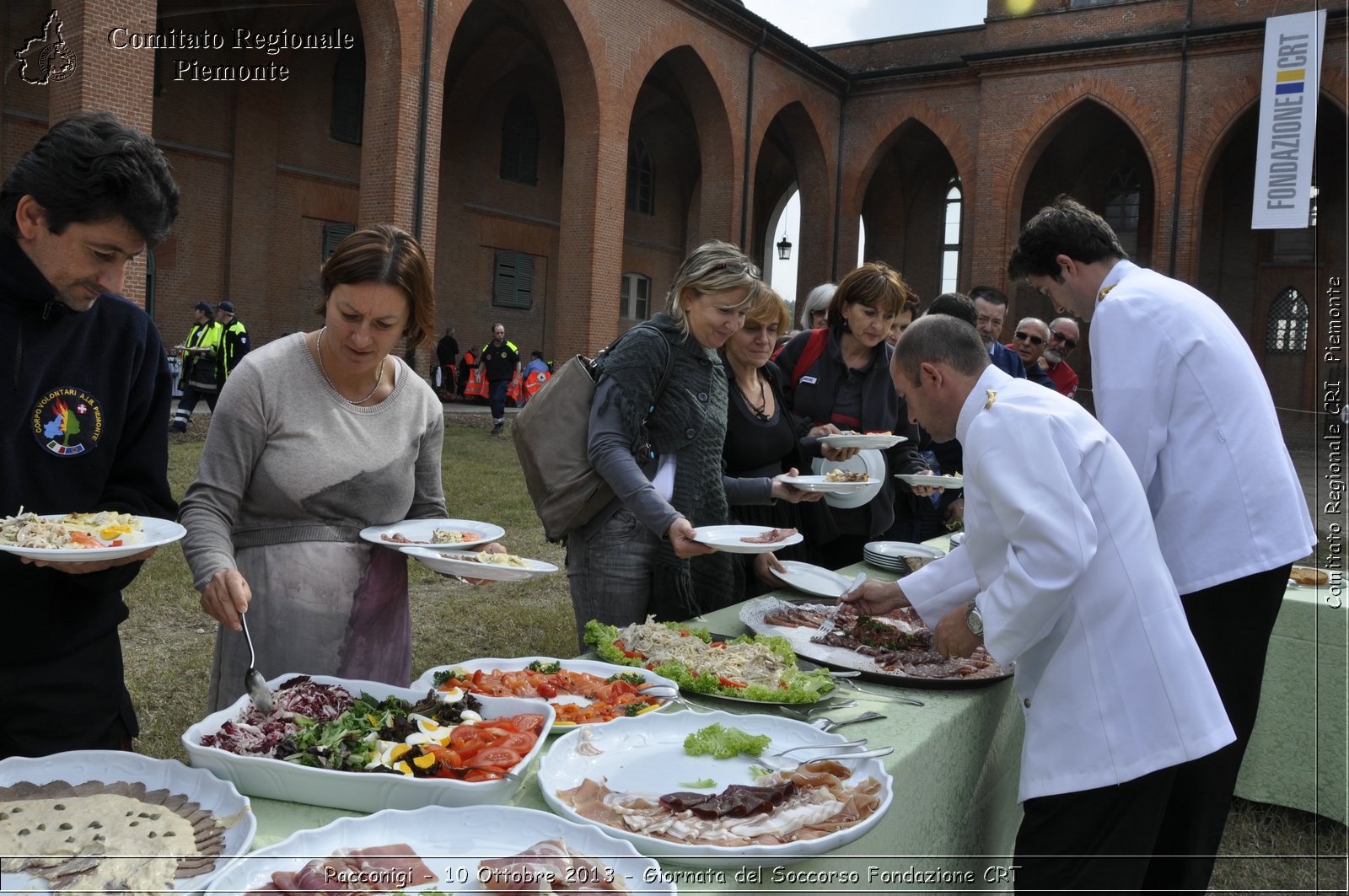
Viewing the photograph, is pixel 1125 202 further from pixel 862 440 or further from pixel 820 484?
pixel 820 484

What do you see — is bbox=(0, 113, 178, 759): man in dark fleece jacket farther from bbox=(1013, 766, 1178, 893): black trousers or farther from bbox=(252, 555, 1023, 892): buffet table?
bbox=(1013, 766, 1178, 893): black trousers

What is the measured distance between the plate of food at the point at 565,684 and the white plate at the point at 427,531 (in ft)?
0.90

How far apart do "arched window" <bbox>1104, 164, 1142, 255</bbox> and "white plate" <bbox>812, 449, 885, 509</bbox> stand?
86.6 feet

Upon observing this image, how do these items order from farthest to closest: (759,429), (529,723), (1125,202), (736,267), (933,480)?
1. (1125,202)
2. (933,480)
3. (759,429)
4. (736,267)
5. (529,723)

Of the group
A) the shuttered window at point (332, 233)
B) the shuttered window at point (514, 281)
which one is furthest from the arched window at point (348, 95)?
the shuttered window at point (514, 281)

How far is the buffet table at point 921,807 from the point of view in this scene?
1.58m

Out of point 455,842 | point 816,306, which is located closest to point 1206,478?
point 455,842

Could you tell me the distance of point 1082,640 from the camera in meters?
2.10

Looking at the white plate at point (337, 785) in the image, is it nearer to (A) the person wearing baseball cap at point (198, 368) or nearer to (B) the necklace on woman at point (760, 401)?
(B) the necklace on woman at point (760, 401)

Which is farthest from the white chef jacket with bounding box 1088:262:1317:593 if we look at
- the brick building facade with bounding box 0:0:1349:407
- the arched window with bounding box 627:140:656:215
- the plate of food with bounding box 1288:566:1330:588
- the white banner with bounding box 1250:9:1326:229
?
the arched window with bounding box 627:140:656:215

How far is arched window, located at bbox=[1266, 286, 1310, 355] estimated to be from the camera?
84.0 ft

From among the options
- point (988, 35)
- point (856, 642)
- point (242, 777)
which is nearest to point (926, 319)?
point (856, 642)

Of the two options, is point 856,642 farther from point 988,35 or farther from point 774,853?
point 988,35

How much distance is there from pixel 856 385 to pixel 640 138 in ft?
84.8
